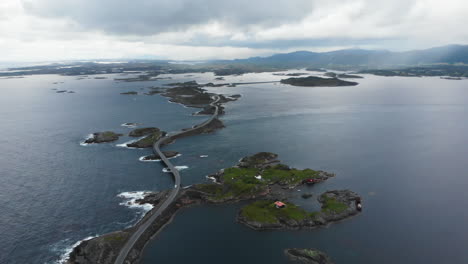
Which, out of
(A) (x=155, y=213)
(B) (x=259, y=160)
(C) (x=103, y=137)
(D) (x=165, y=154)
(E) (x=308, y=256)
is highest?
(C) (x=103, y=137)

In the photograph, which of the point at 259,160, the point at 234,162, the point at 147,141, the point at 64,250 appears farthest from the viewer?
the point at 147,141

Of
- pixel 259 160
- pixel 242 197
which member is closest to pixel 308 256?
pixel 242 197

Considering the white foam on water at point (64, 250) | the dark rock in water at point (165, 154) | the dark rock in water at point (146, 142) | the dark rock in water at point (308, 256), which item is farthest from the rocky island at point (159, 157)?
the dark rock in water at point (308, 256)

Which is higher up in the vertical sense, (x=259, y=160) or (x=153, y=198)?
(x=259, y=160)

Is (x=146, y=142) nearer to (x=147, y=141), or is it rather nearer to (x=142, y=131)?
(x=147, y=141)

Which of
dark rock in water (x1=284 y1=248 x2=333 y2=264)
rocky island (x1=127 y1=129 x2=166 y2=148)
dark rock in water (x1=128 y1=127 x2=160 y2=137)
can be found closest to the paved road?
rocky island (x1=127 y1=129 x2=166 y2=148)

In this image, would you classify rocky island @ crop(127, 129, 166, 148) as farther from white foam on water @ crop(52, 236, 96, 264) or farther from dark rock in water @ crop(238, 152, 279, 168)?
white foam on water @ crop(52, 236, 96, 264)

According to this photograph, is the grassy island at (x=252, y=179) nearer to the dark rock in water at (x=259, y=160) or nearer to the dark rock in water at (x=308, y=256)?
the dark rock in water at (x=259, y=160)
